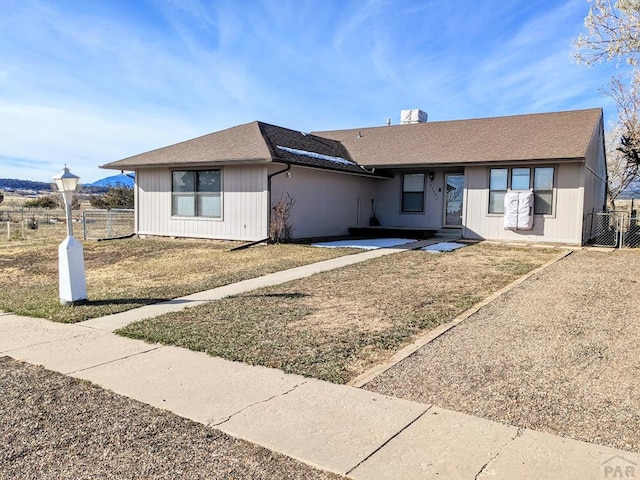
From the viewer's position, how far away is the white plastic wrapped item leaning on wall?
15234mm

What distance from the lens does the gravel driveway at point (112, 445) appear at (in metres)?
2.83

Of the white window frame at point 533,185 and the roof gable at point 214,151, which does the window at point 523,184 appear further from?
the roof gable at point 214,151

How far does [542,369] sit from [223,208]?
12672mm

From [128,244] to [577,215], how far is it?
13763 mm

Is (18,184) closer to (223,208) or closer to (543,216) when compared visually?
(223,208)

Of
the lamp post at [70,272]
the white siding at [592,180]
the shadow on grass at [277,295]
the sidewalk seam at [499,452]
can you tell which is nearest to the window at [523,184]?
the white siding at [592,180]

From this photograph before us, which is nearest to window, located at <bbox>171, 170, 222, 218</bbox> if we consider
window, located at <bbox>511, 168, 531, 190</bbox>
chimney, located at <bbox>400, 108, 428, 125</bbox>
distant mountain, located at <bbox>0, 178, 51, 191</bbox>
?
window, located at <bbox>511, 168, 531, 190</bbox>

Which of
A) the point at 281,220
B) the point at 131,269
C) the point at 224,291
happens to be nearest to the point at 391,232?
the point at 281,220

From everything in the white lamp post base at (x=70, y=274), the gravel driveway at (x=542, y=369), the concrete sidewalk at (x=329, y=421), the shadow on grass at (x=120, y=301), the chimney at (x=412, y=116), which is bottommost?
the concrete sidewalk at (x=329, y=421)

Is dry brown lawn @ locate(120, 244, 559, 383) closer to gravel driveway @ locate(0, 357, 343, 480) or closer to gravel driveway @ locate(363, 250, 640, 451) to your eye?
gravel driveway @ locate(363, 250, 640, 451)

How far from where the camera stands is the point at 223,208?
15844 millimetres

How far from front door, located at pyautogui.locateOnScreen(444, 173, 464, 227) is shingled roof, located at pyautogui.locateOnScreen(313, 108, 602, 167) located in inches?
50.0

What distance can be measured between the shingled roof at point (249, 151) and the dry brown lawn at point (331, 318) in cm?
620

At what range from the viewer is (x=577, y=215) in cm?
1479
